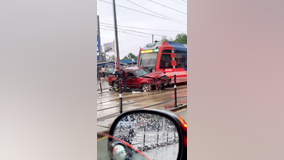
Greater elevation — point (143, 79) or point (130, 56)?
point (130, 56)

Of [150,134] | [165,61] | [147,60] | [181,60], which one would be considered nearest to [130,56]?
[147,60]

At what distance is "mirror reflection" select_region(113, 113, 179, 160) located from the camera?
5.52 ft

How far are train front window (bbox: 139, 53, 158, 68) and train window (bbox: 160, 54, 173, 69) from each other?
0.07 metres

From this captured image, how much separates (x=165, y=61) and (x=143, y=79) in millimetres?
241

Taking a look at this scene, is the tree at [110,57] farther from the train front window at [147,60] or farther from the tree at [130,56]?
the train front window at [147,60]

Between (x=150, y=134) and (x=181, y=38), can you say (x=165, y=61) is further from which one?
(x=150, y=134)

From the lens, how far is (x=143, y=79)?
1983 millimetres

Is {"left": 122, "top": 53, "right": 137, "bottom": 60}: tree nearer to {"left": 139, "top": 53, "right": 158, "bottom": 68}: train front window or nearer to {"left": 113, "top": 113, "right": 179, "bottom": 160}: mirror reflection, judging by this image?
{"left": 139, "top": 53, "right": 158, "bottom": 68}: train front window

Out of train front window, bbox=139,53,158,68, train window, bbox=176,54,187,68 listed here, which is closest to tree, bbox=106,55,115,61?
train front window, bbox=139,53,158,68
